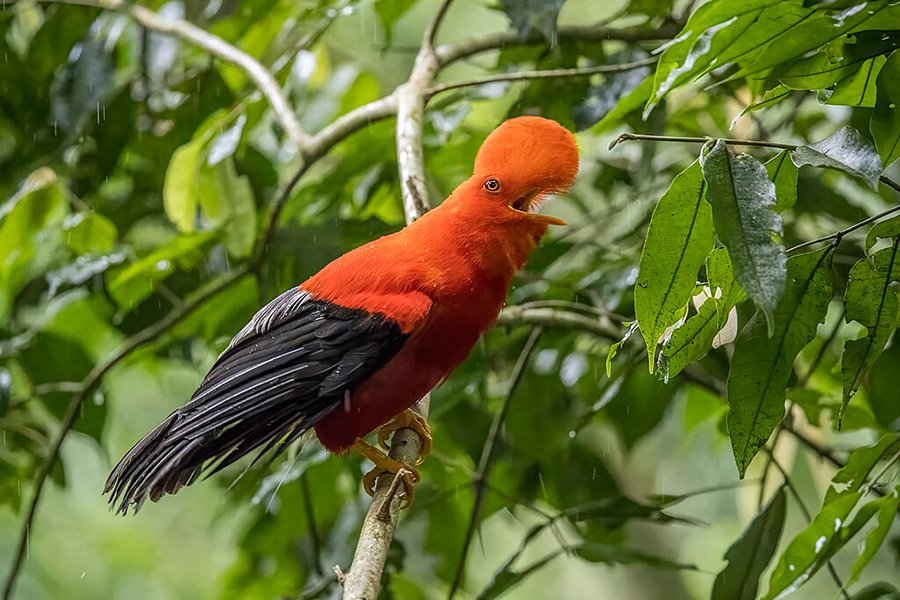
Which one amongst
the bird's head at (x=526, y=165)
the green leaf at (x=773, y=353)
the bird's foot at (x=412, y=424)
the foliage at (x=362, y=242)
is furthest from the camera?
the foliage at (x=362, y=242)

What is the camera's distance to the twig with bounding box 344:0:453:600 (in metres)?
1.22

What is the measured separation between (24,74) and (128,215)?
0.45 m

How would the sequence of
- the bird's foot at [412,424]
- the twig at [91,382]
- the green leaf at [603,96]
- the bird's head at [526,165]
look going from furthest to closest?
the twig at [91,382] < the green leaf at [603,96] < the bird's foot at [412,424] < the bird's head at [526,165]

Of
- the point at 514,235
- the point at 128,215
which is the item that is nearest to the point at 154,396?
the point at 128,215

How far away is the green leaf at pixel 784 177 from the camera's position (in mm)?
1156

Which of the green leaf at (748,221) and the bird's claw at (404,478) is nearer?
the green leaf at (748,221)

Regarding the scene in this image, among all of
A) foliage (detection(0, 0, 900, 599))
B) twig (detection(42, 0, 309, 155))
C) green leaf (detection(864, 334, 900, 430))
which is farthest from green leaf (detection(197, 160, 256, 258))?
green leaf (detection(864, 334, 900, 430))

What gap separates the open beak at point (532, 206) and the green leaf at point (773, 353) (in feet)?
1.62

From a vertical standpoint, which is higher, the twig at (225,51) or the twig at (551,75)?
the twig at (225,51)

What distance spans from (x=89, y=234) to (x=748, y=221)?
71.1 inches

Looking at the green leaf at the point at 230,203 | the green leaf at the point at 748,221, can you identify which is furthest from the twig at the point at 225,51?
the green leaf at the point at 748,221

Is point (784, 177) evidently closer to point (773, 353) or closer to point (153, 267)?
point (773, 353)

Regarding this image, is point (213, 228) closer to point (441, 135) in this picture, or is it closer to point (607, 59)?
point (441, 135)

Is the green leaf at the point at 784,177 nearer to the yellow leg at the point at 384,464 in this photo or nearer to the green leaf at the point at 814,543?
the green leaf at the point at 814,543
